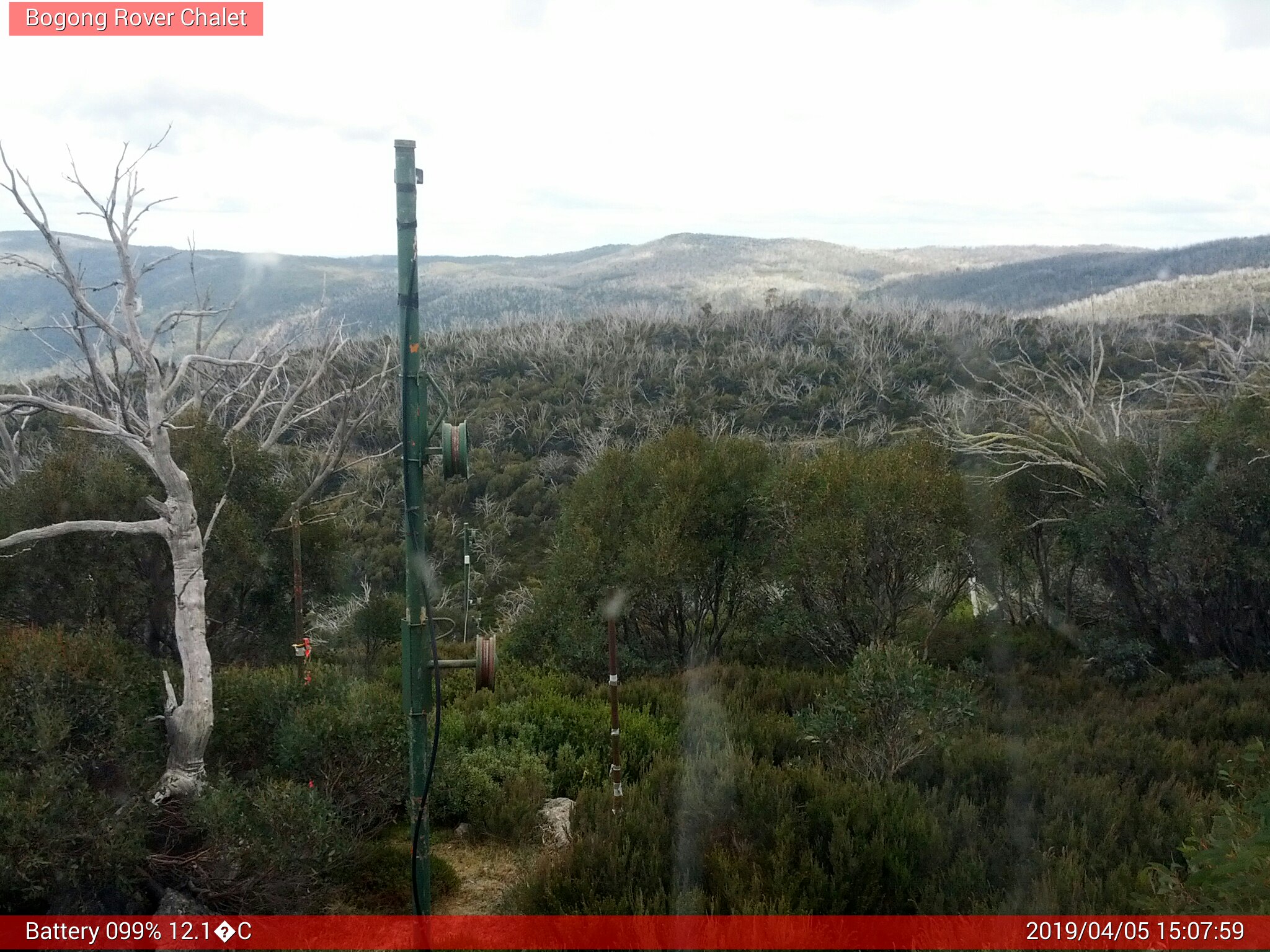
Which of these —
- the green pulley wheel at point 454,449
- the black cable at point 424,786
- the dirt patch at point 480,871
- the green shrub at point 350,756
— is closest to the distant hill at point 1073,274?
the dirt patch at point 480,871

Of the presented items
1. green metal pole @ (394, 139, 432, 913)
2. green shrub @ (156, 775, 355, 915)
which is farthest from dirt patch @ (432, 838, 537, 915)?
green metal pole @ (394, 139, 432, 913)

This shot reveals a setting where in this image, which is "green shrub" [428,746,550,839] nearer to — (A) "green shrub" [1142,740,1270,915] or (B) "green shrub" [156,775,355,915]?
(B) "green shrub" [156,775,355,915]

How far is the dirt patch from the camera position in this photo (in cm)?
662

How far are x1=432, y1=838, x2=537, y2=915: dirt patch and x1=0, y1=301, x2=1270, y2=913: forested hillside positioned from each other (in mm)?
146

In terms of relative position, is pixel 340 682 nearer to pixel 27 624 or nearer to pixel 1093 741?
pixel 27 624

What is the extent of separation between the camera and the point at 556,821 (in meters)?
7.83

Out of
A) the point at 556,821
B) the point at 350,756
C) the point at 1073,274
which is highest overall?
the point at 1073,274

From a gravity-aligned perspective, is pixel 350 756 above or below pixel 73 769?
below

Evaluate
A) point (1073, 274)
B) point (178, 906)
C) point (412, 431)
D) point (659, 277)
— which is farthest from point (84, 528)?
point (659, 277)

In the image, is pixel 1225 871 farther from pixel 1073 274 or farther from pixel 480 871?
pixel 1073 274

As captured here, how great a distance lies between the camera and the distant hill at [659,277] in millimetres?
74125

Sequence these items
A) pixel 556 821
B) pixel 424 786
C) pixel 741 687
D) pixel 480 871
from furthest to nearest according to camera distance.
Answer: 1. pixel 741 687
2. pixel 556 821
3. pixel 480 871
4. pixel 424 786

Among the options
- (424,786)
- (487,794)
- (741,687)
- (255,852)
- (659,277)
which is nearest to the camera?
(424,786)

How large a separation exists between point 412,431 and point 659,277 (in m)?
133
